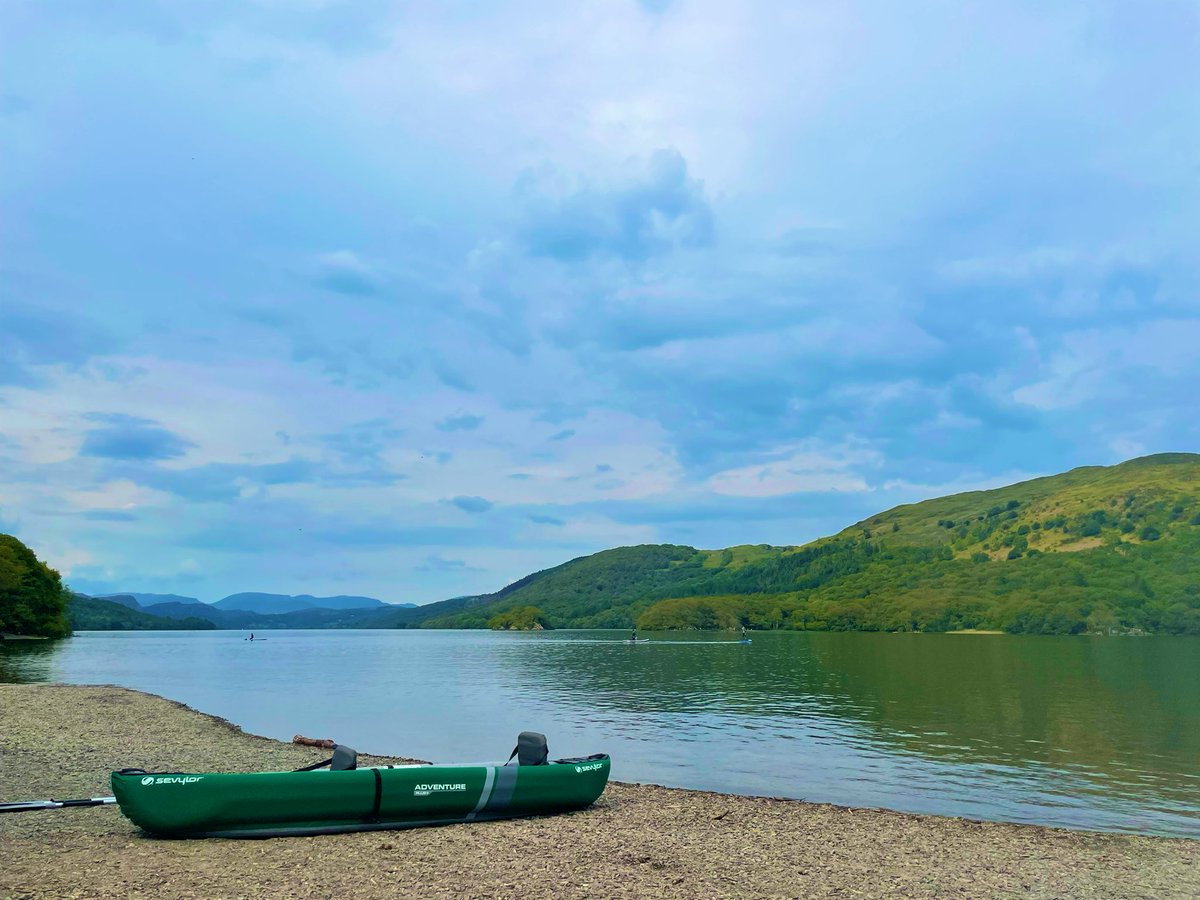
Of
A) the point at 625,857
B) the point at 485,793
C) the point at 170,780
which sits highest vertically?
the point at 170,780

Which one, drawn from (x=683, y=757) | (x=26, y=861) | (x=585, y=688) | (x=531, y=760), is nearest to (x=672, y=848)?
(x=531, y=760)

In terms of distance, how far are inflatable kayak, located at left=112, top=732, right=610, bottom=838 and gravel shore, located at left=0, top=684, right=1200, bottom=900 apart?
1.47 ft

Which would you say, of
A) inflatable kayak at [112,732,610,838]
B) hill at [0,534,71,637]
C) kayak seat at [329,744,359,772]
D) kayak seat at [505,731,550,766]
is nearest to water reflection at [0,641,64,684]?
hill at [0,534,71,637]

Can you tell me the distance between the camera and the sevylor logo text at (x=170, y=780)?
17641 mm

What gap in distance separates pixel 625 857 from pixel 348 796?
628 cm

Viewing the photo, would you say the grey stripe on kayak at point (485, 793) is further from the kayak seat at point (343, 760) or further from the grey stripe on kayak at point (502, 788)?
the kayak seat at point (343, 760)

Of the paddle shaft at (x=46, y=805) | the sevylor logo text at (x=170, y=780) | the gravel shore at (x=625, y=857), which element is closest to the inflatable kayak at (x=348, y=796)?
the sevylor logo text at (x=170, y=780)

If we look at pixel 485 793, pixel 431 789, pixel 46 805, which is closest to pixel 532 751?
pixel 485 793

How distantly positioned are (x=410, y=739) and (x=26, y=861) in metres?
27.3

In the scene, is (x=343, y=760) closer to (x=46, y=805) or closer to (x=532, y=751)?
(x=532, y=751)

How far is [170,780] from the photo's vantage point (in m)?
17.8

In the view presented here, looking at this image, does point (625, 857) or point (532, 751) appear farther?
point (532, 751)

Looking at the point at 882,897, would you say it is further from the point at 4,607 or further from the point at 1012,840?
the point at 4,607

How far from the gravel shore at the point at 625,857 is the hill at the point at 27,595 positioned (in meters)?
153
